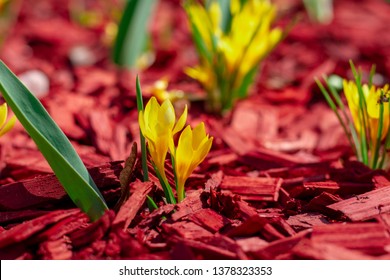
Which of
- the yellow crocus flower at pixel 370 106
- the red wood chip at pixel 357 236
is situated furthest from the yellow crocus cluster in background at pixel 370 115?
the red wood chip at pixel 357 236

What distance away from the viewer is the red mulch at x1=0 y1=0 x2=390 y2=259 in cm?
117

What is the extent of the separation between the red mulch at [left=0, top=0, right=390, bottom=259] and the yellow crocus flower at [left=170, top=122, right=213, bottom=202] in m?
0.08

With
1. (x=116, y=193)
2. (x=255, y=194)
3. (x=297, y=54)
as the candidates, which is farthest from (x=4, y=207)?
(x=297, y=54)

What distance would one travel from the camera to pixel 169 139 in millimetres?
1193

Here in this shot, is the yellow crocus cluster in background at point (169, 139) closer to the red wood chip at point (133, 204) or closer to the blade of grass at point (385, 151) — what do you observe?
the red wood chip at point (133, 204)

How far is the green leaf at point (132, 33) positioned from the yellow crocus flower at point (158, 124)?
3.52 ft

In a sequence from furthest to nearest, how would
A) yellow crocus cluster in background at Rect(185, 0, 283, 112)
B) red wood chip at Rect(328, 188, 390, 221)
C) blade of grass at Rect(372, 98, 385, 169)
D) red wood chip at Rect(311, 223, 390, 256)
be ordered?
1. yellow crocus cluster in background at Rect(185, 0, 283, 112)
2. blade of grass at Rect(372, 98, 385, 169)
3. red wood chip at Rect(328, 188, 390, 221)
4. red wood chip at Rect(311, 223, 390, 256)

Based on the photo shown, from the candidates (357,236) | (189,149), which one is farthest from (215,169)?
(357,236)

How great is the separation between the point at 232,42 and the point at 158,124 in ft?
2.45

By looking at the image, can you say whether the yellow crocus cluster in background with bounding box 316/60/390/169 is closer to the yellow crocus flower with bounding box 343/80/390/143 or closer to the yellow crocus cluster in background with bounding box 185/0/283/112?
the yellow crocus flower with bounding box 343/80/390/143

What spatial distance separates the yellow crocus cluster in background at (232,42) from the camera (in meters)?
1.84

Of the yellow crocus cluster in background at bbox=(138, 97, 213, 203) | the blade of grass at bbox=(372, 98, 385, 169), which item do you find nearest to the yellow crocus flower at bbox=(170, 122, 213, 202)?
the yellow crocus cluster in background at bbox=(138, 97, 213, 203)

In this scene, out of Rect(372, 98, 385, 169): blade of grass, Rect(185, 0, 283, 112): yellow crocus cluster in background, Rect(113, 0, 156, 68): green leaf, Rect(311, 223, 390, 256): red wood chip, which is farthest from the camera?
Rect(113, 0, 156, 68): green leaf
